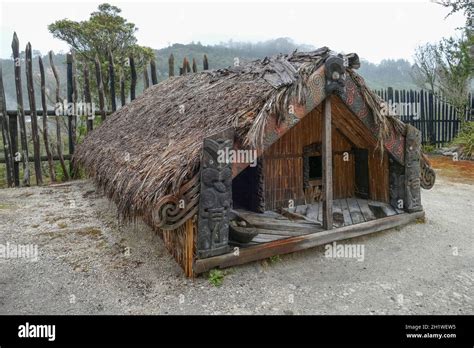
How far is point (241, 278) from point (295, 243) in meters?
0.88

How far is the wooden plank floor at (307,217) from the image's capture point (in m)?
4.45

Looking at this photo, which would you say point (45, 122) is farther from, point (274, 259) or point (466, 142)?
point (466, 142)

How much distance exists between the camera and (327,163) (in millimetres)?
4516

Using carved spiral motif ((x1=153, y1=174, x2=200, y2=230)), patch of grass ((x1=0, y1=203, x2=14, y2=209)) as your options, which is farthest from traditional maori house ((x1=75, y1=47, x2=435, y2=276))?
patch of grass ((x1=0, y1=203, x2=14, y2=209))

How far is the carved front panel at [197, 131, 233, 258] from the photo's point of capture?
3.57 metres

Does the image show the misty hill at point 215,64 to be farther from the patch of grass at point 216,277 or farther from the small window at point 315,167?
the patch of grass at point 216,277

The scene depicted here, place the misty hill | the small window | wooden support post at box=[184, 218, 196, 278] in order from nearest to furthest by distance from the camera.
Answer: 1. wooden support post at box=[184, 218, 196, 278]
2. the small window
3. the misty hill

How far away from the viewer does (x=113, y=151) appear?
609cm

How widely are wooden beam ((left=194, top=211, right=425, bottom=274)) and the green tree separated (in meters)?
11.7

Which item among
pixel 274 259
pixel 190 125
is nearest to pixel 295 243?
pixel 274 259

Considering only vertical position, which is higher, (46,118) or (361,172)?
(46,118)

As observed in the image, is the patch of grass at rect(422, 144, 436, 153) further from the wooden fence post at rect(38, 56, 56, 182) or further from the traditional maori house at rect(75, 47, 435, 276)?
the wooden fence post at rect(38, 56, 56, 182)
